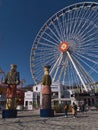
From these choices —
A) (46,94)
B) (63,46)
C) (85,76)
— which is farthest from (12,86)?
(63,46)

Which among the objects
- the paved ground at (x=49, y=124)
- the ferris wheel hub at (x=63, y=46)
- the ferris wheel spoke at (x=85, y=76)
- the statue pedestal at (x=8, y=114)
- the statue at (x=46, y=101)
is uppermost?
the ferris wheel hub at (x=63, y=46)

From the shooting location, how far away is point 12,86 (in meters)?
17.3

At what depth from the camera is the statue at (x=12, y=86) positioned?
1659 cm

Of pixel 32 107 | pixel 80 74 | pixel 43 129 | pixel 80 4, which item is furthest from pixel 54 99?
pixel 43 129

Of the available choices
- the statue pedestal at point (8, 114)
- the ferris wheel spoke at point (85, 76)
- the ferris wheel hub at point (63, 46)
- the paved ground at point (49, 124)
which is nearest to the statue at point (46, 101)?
the statue pedestal at point (8, 114)

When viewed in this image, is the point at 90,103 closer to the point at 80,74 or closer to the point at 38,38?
the point at 80,74

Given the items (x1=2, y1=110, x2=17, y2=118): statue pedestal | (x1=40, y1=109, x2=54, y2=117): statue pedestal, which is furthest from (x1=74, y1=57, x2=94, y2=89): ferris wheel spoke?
(x1=2, y1=110, x2=17, y2=118): statue pedestal

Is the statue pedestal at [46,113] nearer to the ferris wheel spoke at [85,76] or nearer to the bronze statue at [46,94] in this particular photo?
the bronze statue at [46,94]

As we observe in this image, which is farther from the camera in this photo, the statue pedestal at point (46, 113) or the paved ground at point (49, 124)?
the statue pedestal at point (46, 113)

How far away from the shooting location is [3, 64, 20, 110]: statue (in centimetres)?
1659

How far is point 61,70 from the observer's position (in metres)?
32.5

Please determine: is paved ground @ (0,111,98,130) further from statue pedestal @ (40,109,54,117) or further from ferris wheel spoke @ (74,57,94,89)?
ferris wheel spoke @ (74,57,94,89)

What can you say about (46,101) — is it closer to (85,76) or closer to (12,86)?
(12,86)

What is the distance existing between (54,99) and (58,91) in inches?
75.3
